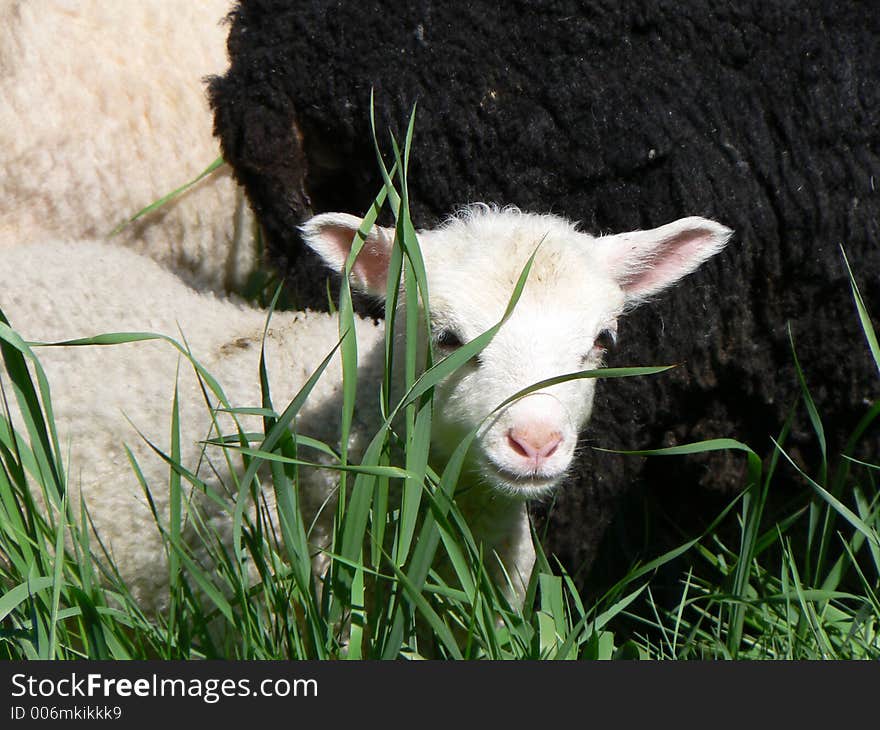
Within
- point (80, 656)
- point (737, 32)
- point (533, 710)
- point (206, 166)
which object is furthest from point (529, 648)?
point (206, 166)

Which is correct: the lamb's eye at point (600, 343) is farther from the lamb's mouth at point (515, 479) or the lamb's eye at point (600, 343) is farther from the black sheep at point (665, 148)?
the black sheep at point (665, 148)

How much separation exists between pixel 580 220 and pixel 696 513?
1.02 meters

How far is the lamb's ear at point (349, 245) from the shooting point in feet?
7.91


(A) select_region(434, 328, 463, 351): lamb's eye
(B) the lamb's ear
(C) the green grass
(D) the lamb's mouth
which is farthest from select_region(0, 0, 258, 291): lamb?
(D) the lamb's mouth

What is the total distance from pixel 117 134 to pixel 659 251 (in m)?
1.95

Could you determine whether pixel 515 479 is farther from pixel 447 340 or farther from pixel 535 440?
pixel 447 340

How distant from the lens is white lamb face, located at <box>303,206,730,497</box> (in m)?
2.11

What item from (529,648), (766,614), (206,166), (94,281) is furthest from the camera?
(206,166)

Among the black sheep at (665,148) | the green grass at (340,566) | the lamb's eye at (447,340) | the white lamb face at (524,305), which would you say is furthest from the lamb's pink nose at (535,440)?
the black sheep at (665,148)

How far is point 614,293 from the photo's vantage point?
243 cm

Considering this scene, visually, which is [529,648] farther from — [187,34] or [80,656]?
[187,34]

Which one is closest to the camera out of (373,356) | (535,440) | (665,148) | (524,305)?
(535,440)

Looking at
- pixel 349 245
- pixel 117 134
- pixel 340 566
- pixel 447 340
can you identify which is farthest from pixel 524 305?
pixel 117 134

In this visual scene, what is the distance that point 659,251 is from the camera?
2.58 meters
